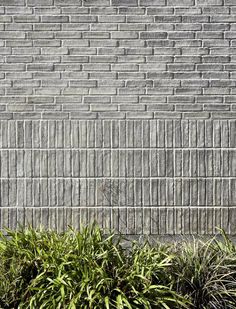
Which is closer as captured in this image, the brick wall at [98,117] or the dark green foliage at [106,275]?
the dark green foliage at [106,275]

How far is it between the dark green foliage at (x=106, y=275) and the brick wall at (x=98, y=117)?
0.91 meters

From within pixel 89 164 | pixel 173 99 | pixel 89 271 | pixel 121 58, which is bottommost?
pixel 89 271

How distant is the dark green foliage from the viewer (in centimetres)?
Answer: 491

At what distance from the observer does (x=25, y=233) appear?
19.0 ft

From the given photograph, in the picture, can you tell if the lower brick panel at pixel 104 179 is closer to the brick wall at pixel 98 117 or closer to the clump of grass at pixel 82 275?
the brick wall at pixel 98 117

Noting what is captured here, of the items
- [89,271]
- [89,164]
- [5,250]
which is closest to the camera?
[89,271]

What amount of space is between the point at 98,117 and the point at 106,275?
81.6 inches

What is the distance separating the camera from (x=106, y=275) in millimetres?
4973

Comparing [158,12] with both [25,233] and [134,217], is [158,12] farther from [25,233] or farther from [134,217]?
[25,233]

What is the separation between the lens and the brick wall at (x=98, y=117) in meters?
6.44

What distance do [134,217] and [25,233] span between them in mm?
1285

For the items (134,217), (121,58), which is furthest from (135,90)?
(134,217)

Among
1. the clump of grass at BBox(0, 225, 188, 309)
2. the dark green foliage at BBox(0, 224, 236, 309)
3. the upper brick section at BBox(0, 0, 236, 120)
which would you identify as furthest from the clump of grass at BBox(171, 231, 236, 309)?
the upper brick section at BBox(0, 0, 236, 120)

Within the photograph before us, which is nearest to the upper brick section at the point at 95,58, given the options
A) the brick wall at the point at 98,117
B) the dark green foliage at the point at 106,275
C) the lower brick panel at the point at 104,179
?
the brick wall at the point at 98,117
